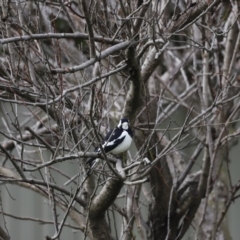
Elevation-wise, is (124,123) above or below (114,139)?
below

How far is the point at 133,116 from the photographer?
155 inches

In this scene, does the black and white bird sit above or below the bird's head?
above

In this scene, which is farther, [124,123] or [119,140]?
[119,140]

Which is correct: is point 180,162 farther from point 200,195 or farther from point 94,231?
point 94,231

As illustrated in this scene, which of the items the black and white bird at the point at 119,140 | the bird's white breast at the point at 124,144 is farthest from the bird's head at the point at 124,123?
the bird's white breast at the point at 124,144

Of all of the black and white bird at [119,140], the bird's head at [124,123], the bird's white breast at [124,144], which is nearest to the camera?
the bird's head at [124,123]

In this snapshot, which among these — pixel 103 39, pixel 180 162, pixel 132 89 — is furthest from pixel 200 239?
pixel 103 39

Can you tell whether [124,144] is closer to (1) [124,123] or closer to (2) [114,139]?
(2) [114,139]

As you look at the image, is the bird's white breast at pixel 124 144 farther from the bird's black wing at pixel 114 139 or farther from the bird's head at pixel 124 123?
the bird's head at pixel 124 123

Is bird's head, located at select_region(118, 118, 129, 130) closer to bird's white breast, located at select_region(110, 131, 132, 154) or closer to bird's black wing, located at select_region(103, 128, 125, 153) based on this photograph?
bird's black wing, located at select_region(103, 128, 125, 153)

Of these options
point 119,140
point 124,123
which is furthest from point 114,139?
point 124,123

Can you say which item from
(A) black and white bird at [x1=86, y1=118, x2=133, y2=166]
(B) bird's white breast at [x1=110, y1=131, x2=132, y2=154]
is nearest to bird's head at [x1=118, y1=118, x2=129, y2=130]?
(A) black and white bird at [x1=86, y1=118, x2=133, y2=166]

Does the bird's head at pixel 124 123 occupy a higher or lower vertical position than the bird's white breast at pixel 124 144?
lower

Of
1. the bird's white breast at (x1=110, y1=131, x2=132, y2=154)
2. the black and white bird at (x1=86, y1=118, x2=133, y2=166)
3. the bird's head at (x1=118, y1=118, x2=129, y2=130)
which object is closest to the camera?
the bird's head at (x1=118, y1=118, x2=129, y2=130)
